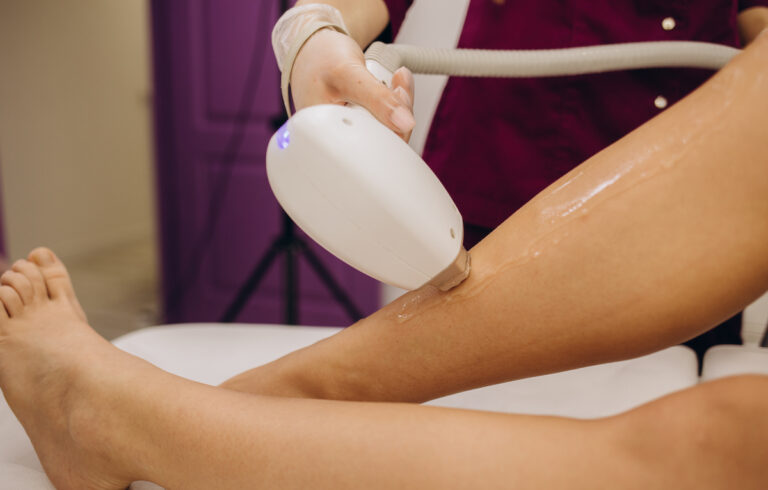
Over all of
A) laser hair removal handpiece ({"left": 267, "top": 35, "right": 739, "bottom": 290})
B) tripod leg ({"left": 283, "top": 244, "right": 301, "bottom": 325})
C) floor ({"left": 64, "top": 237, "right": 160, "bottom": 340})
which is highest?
laser hair removal handpiece ({"left": 267, "top": 35, "right": 739, "bottom": 290})

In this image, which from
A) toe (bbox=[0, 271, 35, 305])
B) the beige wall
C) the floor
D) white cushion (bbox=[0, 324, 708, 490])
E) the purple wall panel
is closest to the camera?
white cushion (bbox=[0, 324, 708, 490])

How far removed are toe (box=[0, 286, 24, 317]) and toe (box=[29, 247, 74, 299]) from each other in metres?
0.05

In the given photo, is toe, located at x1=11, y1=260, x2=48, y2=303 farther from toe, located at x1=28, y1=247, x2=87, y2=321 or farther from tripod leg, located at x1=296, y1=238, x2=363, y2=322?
tripod leg, located at x1=296, y1=238, x2=363, y2=322

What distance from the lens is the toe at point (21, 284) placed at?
74 cm

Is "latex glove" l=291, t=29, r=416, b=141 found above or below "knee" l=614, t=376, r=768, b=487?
above

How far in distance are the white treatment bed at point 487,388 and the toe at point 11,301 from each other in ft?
0.38

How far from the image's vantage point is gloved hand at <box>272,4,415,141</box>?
1.72 ft

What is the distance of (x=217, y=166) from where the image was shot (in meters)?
2.20

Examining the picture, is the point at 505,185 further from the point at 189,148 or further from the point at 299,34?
the point at 189,148

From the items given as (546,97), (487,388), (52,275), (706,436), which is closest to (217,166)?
(52,275)

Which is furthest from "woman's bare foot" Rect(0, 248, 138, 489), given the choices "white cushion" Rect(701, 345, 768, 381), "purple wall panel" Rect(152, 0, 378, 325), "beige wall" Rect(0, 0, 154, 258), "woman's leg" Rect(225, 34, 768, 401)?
"beige wall" Rect(0, 0, 154, 258)

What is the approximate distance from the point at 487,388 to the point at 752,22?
27.8 inches

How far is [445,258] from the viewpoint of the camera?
481 millimetres

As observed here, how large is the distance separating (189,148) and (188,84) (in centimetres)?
23
